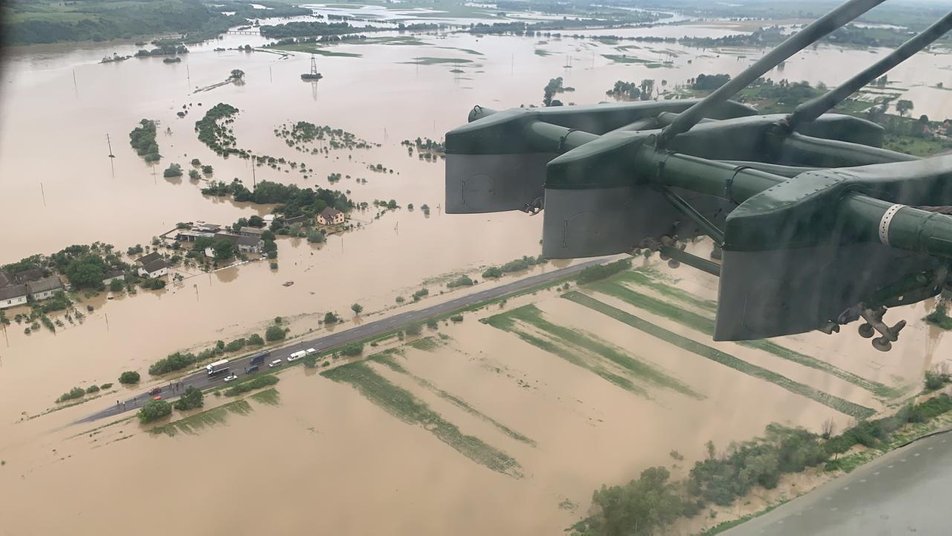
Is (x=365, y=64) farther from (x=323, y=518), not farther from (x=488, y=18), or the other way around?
(x=323, y=518)

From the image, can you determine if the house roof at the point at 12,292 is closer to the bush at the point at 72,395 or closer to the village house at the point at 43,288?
the village house at the point at 43,288

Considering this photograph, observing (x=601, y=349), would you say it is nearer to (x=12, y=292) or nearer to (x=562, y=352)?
(x=562, y=352)

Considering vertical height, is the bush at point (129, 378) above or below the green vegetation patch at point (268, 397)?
above

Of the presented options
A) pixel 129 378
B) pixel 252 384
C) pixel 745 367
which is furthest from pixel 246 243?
pixel 745 367

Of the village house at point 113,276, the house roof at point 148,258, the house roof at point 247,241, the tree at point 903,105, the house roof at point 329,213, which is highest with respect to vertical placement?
the tree at point 903,105

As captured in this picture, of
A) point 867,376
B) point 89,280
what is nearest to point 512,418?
point 867,376

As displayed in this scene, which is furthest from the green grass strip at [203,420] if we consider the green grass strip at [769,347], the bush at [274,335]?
the green grass strip at [769,347]

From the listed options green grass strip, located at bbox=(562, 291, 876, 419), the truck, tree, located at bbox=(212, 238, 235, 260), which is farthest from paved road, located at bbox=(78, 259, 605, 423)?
tree, located at bbox=(212, 238, 235, 260)
